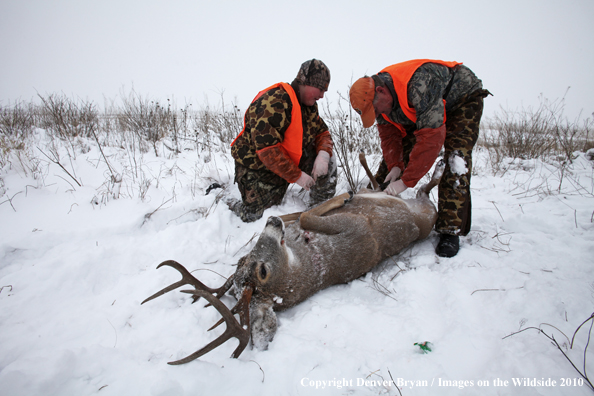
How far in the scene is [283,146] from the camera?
3.17m

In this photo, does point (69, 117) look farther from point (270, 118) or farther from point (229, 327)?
point (229, 327)

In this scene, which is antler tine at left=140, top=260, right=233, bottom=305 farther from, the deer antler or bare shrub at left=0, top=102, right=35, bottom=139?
bare shrub at left=0, top=102, right=35, bottom=139

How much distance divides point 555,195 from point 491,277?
251 cm

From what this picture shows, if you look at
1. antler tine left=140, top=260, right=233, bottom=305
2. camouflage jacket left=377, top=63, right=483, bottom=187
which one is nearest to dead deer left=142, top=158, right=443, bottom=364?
antler tine left=140, top=260, right=233, bottom=305

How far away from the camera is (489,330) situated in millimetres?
1702

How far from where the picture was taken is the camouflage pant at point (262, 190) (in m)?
3.38

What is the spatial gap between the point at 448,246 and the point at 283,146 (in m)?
2.15

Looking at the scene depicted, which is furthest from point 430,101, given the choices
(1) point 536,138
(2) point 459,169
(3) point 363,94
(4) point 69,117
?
(4) point 69,117

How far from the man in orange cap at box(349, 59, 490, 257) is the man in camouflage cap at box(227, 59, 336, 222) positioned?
2.50ft

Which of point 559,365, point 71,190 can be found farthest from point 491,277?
point 71,190

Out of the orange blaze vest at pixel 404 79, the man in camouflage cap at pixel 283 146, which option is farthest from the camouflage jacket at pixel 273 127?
the orange blaze vest at pixel 404 79

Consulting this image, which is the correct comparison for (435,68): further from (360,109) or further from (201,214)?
(201,214)

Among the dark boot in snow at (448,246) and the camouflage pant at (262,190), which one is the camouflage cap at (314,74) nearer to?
the camouflage pant at (262,190)

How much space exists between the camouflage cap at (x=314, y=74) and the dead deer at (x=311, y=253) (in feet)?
4.57
